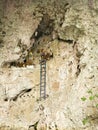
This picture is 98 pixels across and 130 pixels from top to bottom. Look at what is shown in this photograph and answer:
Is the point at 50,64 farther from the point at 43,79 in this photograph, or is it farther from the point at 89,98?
the point at 89,98

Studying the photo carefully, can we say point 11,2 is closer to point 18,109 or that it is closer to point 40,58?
point 40,58

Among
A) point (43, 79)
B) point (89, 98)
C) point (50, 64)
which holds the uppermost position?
point (50, 64)

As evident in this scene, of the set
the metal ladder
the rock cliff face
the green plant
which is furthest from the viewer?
the metal ladder

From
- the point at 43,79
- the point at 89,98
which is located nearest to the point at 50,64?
the point at 43,79

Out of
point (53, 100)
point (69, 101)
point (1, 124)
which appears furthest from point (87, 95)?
point (1, 124)

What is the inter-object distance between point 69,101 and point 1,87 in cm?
126

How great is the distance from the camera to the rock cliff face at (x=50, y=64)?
181 inches

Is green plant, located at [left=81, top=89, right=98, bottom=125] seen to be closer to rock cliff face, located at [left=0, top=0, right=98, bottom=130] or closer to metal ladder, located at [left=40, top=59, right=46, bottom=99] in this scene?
rock cliff face, located at [left=0, top=0, right=98, bottom=130]

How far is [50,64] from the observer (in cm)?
510

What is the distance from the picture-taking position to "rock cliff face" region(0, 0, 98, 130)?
4.61 metres

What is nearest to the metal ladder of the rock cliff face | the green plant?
the rock cliff face

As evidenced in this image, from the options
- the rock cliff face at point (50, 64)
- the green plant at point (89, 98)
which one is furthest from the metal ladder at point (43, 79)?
the green plant at point (89, 98)

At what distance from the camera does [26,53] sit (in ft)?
17.0

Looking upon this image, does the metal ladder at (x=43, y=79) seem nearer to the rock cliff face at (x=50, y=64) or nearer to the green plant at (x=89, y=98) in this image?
the rock cliff face at (x=50, y=64)
